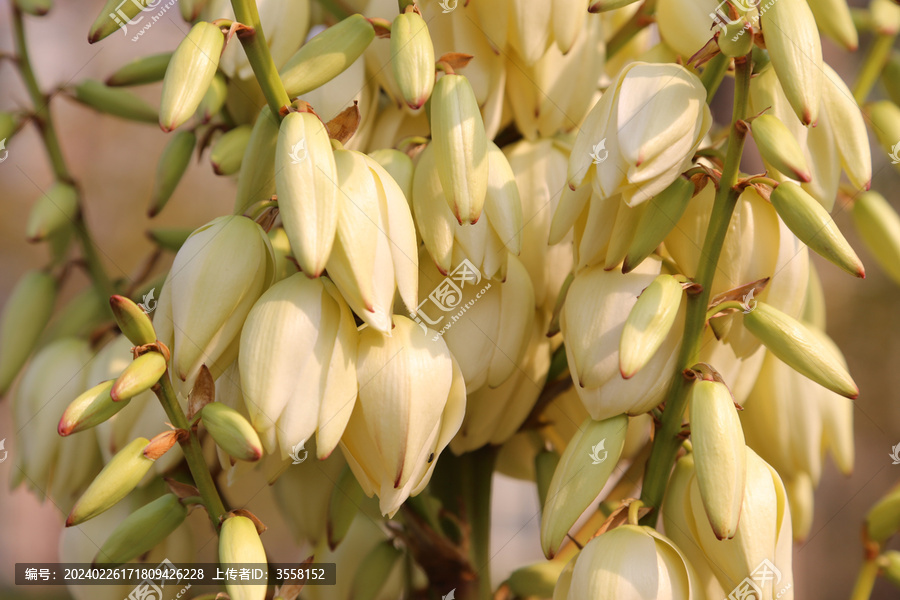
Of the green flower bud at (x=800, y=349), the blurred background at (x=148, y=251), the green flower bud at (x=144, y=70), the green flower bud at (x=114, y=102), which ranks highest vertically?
the green flower bud at (x=144, y=70)

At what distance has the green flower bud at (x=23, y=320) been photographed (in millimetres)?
351

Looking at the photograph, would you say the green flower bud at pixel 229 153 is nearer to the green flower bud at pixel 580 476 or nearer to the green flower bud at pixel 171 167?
the green flower bud at pixel 171 167

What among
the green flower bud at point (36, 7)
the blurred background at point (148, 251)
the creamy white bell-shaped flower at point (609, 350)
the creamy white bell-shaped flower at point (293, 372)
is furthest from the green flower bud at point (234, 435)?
the blurred background at point (148, 251)

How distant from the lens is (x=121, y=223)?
109cm

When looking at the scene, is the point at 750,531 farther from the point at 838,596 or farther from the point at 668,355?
the point at 838,596

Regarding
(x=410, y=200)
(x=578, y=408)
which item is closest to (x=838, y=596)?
(x=578, y=408)

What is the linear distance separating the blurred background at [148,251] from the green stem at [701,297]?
2.27 feet

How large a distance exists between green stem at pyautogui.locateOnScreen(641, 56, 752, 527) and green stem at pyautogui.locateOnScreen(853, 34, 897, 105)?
0.47 feet

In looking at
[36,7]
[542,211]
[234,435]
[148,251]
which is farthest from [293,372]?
[148,251]

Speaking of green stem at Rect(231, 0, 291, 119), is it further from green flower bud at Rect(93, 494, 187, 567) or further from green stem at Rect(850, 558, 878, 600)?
green stem at Rect(850, 558, 878, 600)

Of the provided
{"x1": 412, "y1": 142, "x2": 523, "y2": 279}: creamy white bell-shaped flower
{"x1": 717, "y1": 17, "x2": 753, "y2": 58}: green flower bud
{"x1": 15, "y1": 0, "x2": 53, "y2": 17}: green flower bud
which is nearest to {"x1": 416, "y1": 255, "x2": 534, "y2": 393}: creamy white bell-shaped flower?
{"x1": 412, "y1": 142, "x2": 523, "y2": 279}: creamy white bell-shaped flower

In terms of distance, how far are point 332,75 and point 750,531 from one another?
0.21 metres

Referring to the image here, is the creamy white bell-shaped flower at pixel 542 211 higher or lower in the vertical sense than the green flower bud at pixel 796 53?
lower

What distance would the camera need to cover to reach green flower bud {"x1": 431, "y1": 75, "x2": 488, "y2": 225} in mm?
257
